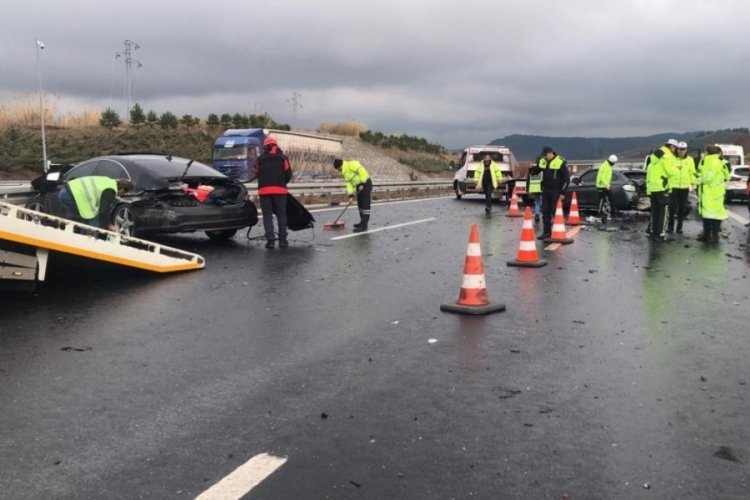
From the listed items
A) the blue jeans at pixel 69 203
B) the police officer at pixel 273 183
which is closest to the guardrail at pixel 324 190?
the blue jeans at pixel 69 203

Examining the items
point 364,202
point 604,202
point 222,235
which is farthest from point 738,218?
point 222,235

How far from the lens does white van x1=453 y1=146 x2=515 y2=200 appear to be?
28.0 meters

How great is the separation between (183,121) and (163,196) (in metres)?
45.5

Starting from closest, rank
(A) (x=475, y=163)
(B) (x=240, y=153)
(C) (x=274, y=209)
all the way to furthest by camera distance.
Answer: (C) (x=274, y=209)
(A) (x=475, y=163)
(B) (x=240, y=153)

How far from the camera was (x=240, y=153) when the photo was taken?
115 feet

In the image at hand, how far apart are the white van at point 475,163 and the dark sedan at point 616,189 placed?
24.1 ft

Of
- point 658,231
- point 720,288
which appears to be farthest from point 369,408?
point 658,231

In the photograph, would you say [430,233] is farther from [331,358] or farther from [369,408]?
[369,408]

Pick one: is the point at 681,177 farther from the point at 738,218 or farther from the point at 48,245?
the point at 48,245

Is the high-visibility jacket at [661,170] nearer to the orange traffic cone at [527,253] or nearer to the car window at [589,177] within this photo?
the orange traffic cone at [527,253]

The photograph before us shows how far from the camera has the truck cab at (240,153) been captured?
34.6 metres

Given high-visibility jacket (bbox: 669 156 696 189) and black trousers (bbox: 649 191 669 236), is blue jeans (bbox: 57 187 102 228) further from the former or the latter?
high-visibility jacket (bbox: 669 156 696 189)

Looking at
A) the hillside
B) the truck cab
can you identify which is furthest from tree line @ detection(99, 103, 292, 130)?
the truck cab

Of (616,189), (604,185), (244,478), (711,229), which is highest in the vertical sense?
(604,185)
